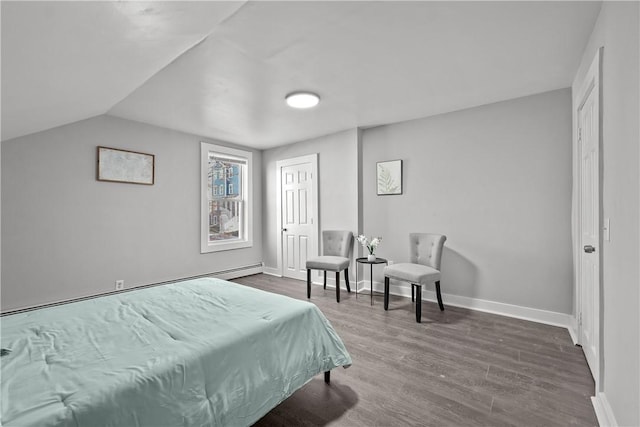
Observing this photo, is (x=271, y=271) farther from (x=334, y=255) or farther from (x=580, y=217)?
(x=580, y=217)

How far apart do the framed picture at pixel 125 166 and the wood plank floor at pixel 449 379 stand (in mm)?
3247

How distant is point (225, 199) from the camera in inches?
204

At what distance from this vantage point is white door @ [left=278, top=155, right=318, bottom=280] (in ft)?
16.1

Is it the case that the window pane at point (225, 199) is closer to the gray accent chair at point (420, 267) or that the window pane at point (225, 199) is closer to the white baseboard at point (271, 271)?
the white baseboard at point (271, 271)

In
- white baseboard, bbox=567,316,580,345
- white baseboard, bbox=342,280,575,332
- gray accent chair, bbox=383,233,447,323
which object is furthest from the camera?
gray accent chair, bbox=383,233,447,323

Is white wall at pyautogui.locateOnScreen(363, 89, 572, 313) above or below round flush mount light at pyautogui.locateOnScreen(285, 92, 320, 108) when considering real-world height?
below

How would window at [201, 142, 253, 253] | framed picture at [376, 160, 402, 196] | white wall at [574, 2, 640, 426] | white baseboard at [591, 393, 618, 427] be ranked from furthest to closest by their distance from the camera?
window at [201, 142, 253, 253]
framed picture at [376, 160, 402, 196]
white baseboard at [591, 393, 618, 427]
white wall at [574, 2, 640, 426]

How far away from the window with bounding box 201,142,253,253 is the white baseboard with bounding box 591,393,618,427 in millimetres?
4656

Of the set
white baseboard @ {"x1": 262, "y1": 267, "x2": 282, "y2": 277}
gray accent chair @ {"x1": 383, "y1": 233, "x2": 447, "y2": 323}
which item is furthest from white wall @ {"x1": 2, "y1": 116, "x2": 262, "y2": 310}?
gray accent chair @ {"x1": 383, "y1": 233, "x2": 447, "y2": 323}

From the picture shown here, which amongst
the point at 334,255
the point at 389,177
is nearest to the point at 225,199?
the point at 334,255

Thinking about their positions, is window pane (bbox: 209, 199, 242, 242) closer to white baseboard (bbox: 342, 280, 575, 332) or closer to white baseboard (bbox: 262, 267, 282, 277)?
white baseboard (bbox: 262, 267, 282, 277)

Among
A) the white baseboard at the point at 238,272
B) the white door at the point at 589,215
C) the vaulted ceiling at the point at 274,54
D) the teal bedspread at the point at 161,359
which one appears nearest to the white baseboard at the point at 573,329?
the white door at the point at 589,215

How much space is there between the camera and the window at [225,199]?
4.75m

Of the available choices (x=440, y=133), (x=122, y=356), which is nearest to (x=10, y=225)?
(x=122, y=356)
